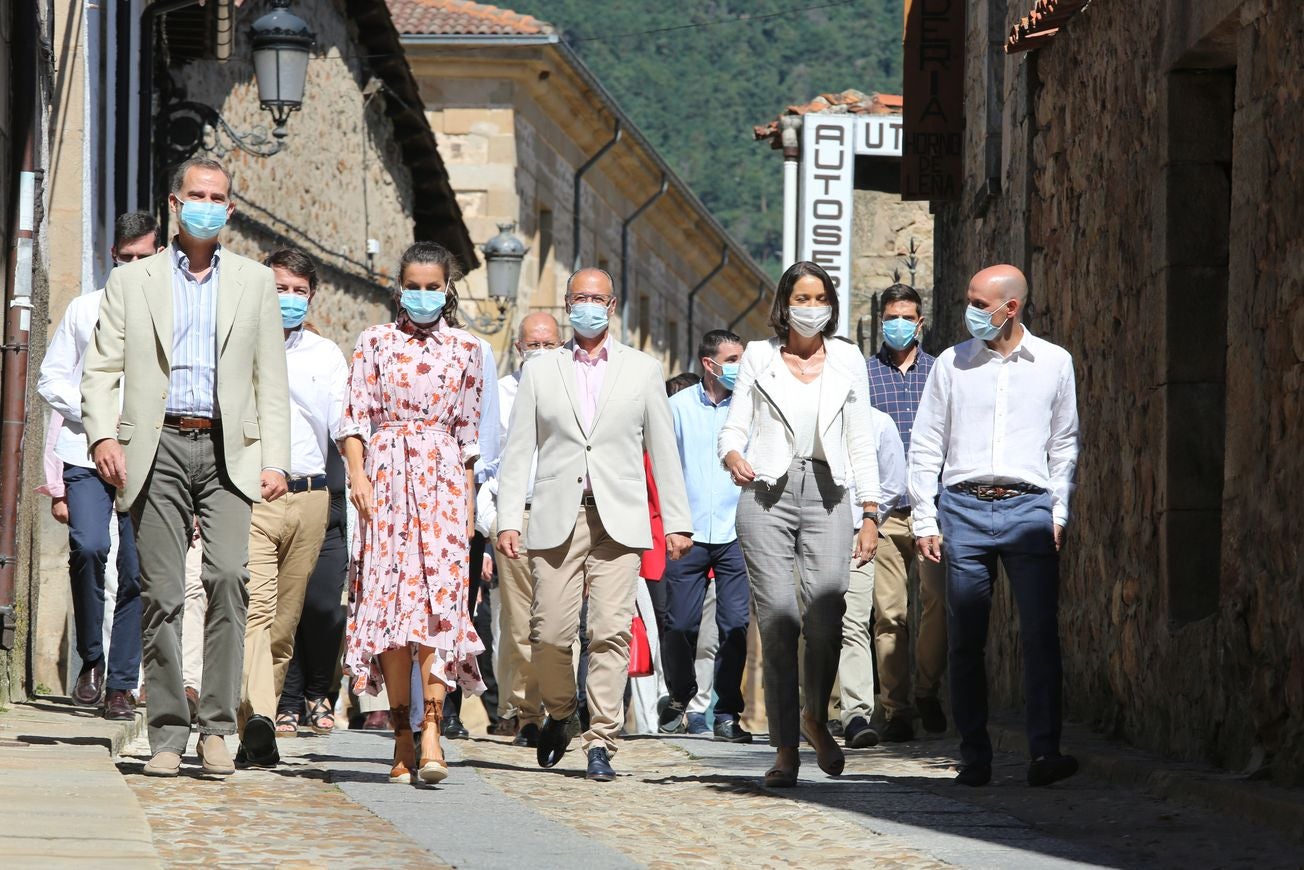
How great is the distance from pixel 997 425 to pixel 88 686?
172 inches

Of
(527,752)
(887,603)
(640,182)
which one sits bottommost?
(527,752)

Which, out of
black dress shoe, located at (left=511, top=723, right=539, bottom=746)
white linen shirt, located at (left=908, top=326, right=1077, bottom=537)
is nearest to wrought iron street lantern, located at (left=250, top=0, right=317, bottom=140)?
black dress shoe, located at (left=511, top=723, right=539, bottom=746)

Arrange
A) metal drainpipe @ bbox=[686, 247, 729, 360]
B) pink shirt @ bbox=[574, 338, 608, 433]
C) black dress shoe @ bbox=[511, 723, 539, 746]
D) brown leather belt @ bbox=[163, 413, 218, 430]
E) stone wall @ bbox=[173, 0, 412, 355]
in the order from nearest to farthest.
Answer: brown leather belt @ bbox=[163, 413, 218, 430] → pink shirt @ bbox=[574, 338, 608, 433] → black dress shoe @ bbox=[511, 723, 539, 746] → stone wall @ bbox=[173, 0, 412, 355] → metal drainpipe @ bbox=[686, 247, 729, 360]

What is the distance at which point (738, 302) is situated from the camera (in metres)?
49.4

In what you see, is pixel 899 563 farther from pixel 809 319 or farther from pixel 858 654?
pixel 809 319

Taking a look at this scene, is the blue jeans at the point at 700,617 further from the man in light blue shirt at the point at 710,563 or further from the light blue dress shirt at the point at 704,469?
the light blue dress shirt at the point at 704,469

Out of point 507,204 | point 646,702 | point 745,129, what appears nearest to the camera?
point 646,702

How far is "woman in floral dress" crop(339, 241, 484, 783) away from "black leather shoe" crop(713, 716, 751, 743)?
10.5ft

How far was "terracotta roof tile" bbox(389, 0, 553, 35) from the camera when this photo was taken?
28625 millimetres

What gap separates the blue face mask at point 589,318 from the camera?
26.8 feet

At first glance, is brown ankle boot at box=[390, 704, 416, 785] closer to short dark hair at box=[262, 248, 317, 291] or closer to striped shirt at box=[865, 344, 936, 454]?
short dark hair at box=[262, 248, 317, 291]

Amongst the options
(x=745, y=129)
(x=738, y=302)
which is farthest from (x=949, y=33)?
(x=745, y=129)

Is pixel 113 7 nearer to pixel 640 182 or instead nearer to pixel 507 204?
pixel 507 204

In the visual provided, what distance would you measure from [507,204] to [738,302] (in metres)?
21.1
